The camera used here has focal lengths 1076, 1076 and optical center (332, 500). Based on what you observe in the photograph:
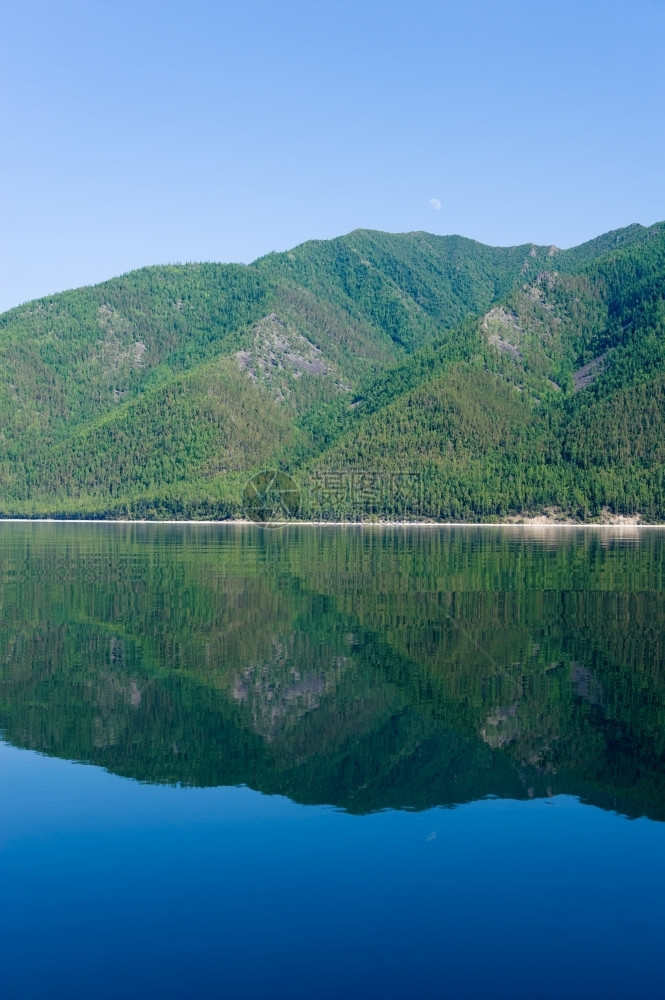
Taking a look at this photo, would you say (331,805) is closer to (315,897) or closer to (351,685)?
(315,897)

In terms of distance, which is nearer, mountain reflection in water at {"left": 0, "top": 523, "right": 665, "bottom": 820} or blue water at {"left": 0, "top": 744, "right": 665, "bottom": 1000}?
blue water at {"left": 0, "top": 744, "right": 665, "bottom": 1000}

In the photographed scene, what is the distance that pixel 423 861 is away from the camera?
27.6 meters

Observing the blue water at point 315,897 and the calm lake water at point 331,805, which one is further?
the calm lake water at point 331,805

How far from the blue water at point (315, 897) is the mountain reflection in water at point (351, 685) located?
7.86ft

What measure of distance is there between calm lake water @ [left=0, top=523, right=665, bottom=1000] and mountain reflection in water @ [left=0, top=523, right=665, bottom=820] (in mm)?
173

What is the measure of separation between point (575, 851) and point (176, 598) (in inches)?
2046

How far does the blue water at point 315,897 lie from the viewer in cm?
2178

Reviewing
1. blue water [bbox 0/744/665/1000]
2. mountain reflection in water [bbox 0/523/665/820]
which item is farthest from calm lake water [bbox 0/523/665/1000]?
mountain reflection in water [bbox 0/523/665/820]

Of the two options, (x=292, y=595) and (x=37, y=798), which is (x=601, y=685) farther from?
(x=292, y=595)

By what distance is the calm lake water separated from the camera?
22.5 m

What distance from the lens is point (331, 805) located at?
105ft

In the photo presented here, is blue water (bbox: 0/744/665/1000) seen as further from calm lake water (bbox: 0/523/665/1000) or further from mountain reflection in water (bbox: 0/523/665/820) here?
mountain reflection in water (bbox: 0/523/665/820)

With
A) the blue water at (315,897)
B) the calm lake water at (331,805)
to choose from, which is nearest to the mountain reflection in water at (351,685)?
the calm lake water at (331,805)

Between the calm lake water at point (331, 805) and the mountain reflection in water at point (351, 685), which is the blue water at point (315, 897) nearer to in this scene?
the calm lake water at point (331, 805)
